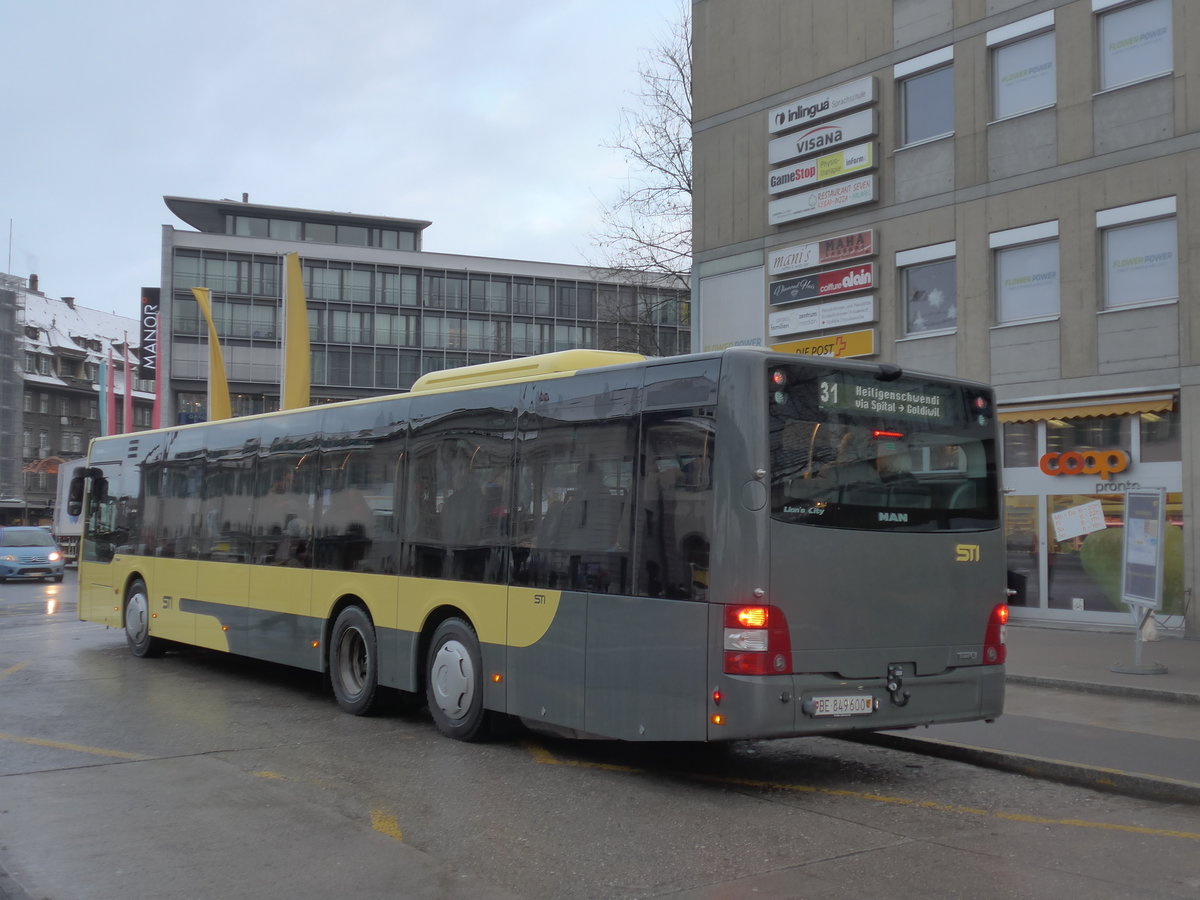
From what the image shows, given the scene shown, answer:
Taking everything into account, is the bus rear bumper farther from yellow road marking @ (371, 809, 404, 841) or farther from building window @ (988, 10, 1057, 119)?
building window @ (988, 10, 1057, 119)

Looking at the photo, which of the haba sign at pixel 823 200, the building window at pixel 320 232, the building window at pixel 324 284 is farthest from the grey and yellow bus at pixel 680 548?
the building window at pixel 320 232

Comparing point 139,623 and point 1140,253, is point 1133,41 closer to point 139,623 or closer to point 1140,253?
point 1140,253

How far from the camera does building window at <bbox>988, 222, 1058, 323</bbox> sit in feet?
64.1

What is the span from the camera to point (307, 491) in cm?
1230

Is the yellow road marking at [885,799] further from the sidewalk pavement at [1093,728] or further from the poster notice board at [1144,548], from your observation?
the poster notice board at [1144,548]

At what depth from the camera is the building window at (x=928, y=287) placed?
2108 cm

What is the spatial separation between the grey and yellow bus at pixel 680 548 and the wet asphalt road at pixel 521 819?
525 millimetres

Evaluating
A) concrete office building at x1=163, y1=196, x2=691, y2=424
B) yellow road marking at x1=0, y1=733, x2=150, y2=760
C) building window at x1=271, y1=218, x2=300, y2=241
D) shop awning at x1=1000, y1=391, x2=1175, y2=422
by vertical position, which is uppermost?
building window at x1=271, y1=218, x2=300, y2=241

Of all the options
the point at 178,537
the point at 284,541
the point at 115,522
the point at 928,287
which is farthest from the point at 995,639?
the point at 928,287

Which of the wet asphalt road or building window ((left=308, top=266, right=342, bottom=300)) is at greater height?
building window ((left=308, top=266, right=342, bottom=300))

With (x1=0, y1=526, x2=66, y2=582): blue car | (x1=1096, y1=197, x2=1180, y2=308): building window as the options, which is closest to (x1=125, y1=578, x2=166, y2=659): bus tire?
(x1=1096, y1=197, x2=1180, y2=308): building window

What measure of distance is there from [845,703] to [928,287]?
1496cm

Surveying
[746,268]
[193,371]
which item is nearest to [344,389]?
[193,371]

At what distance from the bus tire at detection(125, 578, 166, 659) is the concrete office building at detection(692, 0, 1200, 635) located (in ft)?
42.3
